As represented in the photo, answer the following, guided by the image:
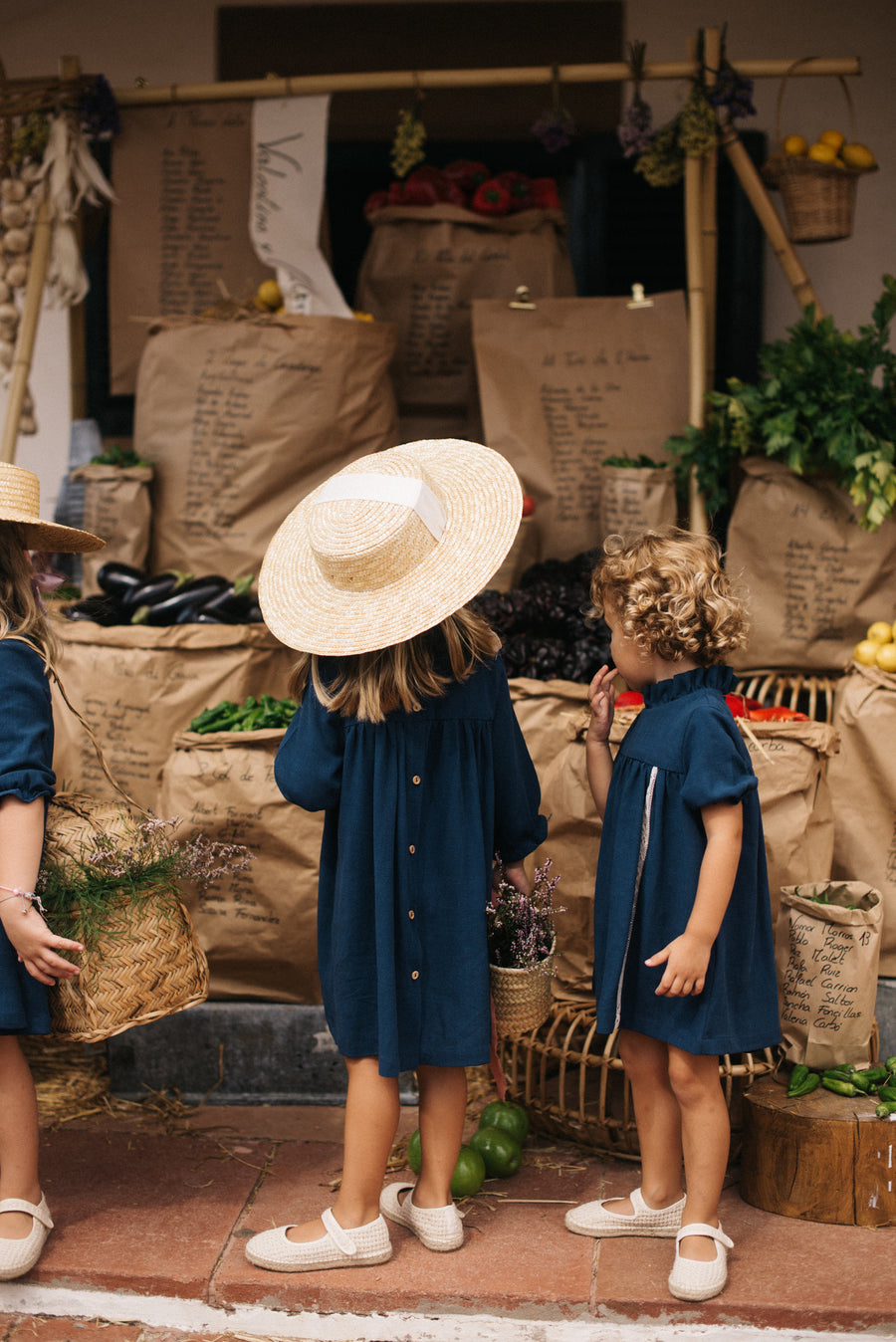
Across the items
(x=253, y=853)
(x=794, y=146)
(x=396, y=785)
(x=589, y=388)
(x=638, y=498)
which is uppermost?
(x=794, y=146)

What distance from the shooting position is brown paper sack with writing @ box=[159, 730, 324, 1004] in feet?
11.5

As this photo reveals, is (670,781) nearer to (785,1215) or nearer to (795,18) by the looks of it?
(785,1215)

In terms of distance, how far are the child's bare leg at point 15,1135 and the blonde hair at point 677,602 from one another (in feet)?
5.26

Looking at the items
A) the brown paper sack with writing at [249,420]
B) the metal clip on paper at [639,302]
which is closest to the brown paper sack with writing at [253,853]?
the brown paper sack with writing at [249,420]

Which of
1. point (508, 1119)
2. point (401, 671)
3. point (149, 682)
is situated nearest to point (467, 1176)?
point (508, 1119)

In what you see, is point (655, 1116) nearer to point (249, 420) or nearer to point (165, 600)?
point (165, 600)

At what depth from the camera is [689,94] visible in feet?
13.7

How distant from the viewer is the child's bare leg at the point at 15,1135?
2680 mm

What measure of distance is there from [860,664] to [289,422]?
2067mm

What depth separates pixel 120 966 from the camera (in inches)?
105

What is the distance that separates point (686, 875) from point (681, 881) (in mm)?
18

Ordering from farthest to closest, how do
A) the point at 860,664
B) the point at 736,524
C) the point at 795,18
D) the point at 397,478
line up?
the point at 795,18 < the point at 736,524 < the point at 860,664 < the point at 397,478

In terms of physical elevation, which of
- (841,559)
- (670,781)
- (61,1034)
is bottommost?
(61,1034)

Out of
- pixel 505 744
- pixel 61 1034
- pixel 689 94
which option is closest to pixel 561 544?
pixel 689 94
